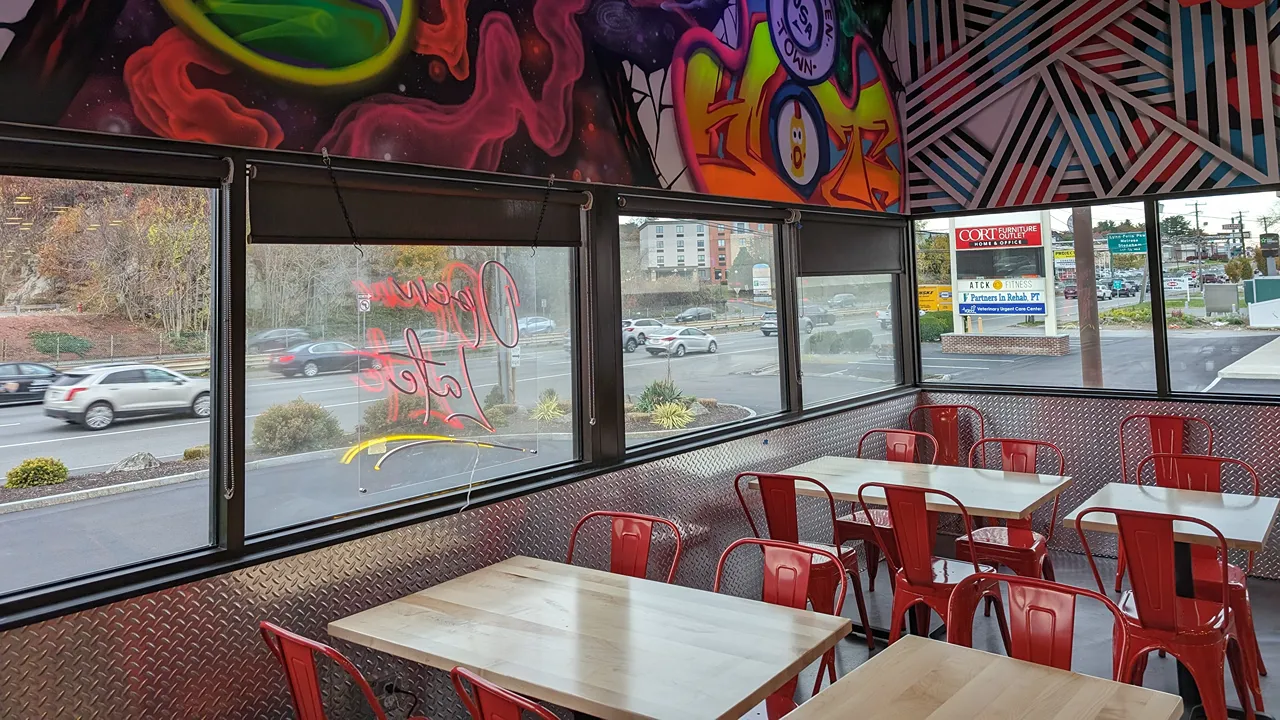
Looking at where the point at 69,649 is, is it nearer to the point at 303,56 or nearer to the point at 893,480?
the point at 303,56

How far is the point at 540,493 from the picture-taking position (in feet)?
12.6

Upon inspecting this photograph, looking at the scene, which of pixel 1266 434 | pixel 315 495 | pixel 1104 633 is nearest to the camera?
pixel 315 495

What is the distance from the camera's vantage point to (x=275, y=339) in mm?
3119

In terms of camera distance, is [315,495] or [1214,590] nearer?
[315,495]

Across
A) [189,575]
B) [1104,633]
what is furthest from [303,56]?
[1104,633]

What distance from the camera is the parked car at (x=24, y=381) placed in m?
2.54

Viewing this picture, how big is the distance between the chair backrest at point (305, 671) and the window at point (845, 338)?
3.96 meters

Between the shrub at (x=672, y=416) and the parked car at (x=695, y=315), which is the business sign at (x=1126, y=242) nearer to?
the parked car at (x=695, y=315)

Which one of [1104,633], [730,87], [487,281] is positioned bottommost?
[1104,633]

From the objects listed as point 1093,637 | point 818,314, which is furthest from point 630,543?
point 818,314

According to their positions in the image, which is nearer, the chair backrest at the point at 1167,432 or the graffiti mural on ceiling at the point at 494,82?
the graffiti mural on ceiling at the point at 494,82

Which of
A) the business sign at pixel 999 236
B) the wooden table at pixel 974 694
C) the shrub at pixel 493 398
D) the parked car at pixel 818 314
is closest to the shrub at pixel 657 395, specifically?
the shrub at pixel 493 398

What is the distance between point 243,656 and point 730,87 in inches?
154

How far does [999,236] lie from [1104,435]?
5.32 feet
